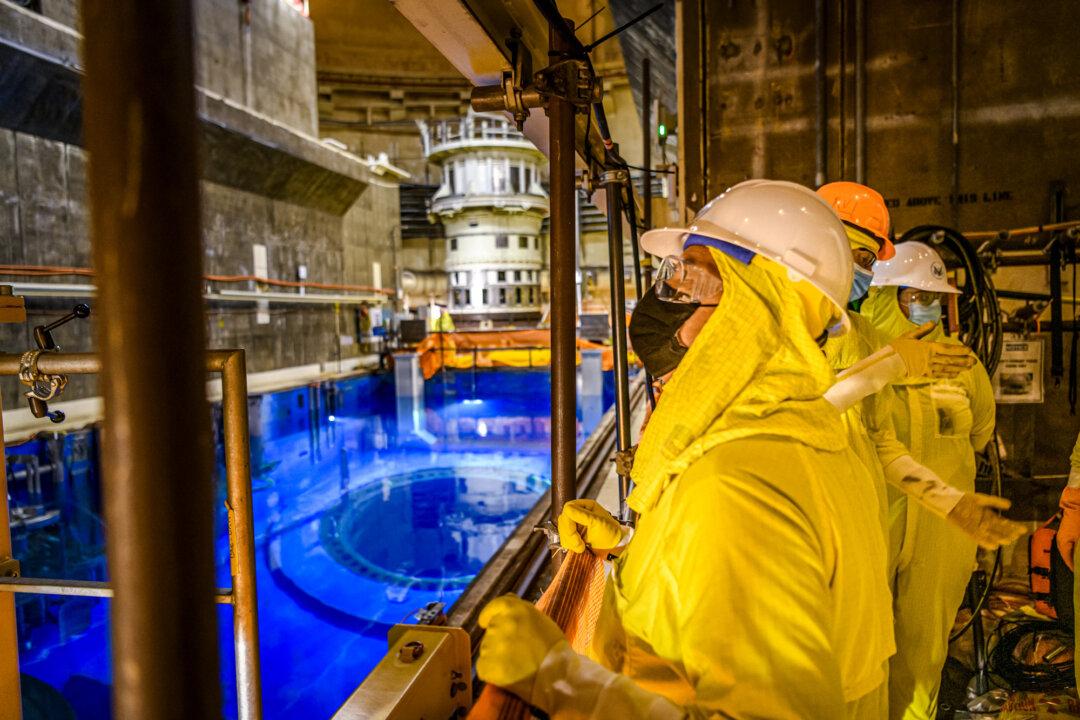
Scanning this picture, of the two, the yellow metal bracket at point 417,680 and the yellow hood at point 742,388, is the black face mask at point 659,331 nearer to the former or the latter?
the yellow hood at point 742,388

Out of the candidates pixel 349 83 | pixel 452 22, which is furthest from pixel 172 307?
pixel 349 83

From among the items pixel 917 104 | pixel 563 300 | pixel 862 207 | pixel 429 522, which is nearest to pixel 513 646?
pixel 563 300

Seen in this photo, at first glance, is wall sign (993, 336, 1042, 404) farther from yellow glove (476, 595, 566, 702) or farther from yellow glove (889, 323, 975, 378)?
yellow glove (476, 595, 566, 702)

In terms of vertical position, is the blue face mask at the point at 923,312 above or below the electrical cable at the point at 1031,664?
above

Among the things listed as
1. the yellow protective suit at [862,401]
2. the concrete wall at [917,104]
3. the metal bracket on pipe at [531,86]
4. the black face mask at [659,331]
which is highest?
the concrete wall at [917,104]

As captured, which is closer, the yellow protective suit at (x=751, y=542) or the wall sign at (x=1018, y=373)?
the yellow protective suit at (x=751, y=542)

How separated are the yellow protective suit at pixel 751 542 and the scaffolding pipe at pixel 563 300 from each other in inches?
50.9

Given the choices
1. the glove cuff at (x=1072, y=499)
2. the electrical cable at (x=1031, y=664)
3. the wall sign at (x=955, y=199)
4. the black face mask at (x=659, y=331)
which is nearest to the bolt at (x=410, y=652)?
the black face mask at (x=659, y=331)

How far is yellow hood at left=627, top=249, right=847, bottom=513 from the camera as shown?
3.56 feet

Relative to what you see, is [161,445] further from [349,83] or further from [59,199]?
[349,83]

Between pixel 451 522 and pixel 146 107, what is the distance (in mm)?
Answer: 7942

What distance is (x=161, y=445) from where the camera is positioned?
20.1 inches

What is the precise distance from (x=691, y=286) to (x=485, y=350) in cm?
Result: 1282

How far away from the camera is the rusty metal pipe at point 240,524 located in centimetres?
148
